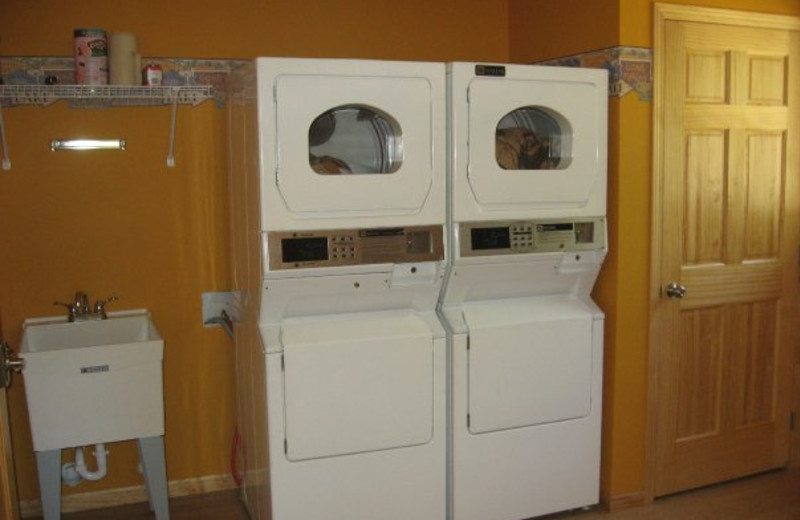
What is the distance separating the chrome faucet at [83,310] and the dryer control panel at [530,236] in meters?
Result: 1.46

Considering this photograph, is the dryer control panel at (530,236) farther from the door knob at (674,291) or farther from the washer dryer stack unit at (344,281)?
the door knob at (674,291)

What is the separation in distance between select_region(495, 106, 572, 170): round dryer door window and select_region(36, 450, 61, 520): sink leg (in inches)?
76.3

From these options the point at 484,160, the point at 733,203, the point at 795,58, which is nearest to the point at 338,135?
the point at 484,160

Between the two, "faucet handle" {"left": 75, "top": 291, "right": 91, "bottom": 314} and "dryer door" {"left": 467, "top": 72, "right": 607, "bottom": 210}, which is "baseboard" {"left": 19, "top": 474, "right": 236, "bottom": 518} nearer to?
"faucet handle" {"left": 75, "top": 291, "right": 91, "bottom": 314}

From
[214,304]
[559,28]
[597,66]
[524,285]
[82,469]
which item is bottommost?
[82,469]

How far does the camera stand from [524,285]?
2.84m

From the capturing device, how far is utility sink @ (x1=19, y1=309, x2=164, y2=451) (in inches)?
102

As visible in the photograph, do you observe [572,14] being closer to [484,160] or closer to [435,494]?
[484,160]

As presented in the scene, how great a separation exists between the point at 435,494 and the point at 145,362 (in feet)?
3.79

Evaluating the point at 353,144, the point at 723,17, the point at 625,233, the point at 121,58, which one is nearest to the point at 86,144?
the point at 121,58

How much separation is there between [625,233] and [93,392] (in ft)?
6.76

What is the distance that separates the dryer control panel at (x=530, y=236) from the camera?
2.62m

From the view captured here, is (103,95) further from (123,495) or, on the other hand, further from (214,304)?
(123,495)

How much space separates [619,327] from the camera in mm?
2947
